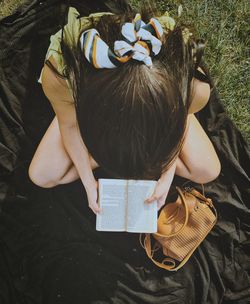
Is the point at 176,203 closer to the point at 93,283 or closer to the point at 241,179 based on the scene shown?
the point at 241,179

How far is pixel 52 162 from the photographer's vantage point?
2.15 m

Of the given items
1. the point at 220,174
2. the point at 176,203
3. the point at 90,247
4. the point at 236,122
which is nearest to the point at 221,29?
the point at 236,122

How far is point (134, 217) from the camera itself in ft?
6.73

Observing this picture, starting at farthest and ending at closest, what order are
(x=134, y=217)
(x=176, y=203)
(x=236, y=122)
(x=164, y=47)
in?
(x=236, y=122)
(x=176, y=203)
(x=134, y=217)
(x=164, y=47)

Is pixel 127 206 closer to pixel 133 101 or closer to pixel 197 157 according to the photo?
pixel 197 157

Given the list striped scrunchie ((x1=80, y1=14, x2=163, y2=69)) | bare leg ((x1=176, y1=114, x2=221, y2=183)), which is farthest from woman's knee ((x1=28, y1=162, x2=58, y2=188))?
striped scrunchie ((x1=80, y1=14, x2=163, y2=69))

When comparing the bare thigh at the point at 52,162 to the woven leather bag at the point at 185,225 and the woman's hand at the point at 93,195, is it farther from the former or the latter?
the woven leather bag at the point at 185,225

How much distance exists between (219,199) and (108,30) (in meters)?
1.03

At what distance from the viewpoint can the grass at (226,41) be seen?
2.44 metres

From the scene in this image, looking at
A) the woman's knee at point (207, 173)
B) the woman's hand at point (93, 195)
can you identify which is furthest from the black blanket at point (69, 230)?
the woman's hand at point (93, 195)

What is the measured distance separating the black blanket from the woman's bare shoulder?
17.6 inches

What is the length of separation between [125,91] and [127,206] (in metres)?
0.63

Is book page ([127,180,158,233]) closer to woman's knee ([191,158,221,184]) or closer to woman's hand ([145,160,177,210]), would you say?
woman's hand ([145,160,177,210])

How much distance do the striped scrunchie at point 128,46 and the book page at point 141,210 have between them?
63 cm
